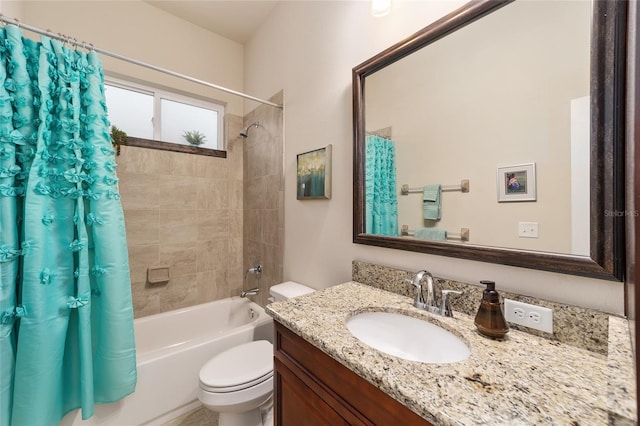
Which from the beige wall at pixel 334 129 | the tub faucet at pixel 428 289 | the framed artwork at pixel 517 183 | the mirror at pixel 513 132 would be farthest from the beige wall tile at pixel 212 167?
the framed artwork at pixel 517 183

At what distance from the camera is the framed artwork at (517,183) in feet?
2.60

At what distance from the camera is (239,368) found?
1.33m

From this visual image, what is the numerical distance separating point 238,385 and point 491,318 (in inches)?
46.1

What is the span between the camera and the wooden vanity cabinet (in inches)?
23.2

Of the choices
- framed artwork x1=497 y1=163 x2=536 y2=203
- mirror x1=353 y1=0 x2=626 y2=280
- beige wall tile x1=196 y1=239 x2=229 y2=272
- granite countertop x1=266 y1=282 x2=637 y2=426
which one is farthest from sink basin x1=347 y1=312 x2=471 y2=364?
beige wall tile x1=196 y1=239 x2=229 y2=272

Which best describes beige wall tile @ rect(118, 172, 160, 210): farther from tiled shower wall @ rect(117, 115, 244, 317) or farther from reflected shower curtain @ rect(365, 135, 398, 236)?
reflected shower curtain @ rect(365, 135, 398, 236)

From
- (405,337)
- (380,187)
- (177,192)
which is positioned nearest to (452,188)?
(380,187)

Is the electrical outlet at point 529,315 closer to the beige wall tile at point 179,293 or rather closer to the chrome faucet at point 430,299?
the chrome faucet at point 430,299

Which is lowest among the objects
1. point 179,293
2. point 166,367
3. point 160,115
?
point 166,367

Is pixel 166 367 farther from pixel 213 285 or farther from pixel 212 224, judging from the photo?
pixel 212 224

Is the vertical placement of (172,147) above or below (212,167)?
above

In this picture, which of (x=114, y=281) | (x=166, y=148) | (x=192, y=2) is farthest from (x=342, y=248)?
(x=192, y=2)

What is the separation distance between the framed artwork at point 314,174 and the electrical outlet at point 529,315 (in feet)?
3.30

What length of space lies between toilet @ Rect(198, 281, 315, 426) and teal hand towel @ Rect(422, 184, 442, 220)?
1148 millimetres
